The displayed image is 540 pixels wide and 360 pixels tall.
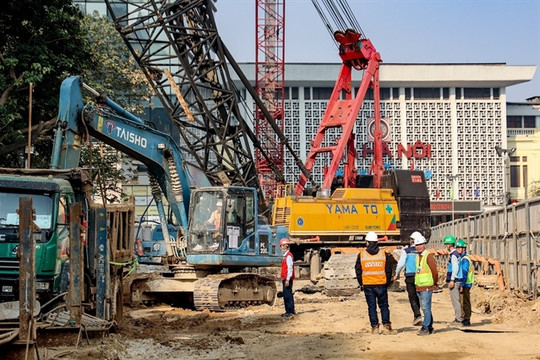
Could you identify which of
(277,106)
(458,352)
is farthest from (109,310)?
(277,106)

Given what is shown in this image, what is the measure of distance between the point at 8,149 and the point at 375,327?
47.5 feet

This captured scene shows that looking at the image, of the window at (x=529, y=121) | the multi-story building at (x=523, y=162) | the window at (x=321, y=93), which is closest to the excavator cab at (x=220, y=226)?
the window at (x=321, y=93)

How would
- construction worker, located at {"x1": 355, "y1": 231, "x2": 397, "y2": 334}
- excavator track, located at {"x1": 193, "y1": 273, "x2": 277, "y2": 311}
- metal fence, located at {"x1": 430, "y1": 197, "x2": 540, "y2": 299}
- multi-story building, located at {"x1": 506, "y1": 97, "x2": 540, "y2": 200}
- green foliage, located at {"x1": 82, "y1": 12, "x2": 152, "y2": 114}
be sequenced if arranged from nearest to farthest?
1. construction worker, located at {"x1": 355, "y1": 231, "x2": 397, "y2": 334}
2. metal fence, located at {"x1": 430, "y1": 197, "x2": 540, "y2": 299}
3. excavator track, located at {"x1": 193, "y1": 273, "x2": 277, "y2": 311}
4. green foliage, located at {"x1": 82, "y1": 12, "x2": 152, "y2": 114}
5. multi-story building, located at {"x1": 506, "y1": 97, "x2": 540, "y2": 200}

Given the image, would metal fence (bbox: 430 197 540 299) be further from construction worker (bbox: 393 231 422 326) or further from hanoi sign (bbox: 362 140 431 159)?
hanoi sign (bbox: 362 140 431 159)

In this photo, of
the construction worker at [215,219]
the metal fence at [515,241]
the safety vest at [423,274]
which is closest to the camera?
the safety vest at [423,274]

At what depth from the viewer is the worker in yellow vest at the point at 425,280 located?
49.5 feet

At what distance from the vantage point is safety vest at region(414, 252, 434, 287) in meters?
15.2

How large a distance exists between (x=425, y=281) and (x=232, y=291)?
6.62m

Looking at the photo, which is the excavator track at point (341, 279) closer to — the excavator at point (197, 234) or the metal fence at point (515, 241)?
the excavator at point (197, 234)

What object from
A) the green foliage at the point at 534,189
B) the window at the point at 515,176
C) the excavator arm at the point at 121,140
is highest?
the window at the point at 515,176

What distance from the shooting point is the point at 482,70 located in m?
77.8

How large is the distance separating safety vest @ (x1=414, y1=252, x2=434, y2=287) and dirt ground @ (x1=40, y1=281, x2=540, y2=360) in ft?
3.07

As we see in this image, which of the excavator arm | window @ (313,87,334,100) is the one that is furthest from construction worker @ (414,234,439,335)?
window @ (313,87,334,100)

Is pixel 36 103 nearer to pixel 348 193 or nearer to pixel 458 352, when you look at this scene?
pixel 348 193
